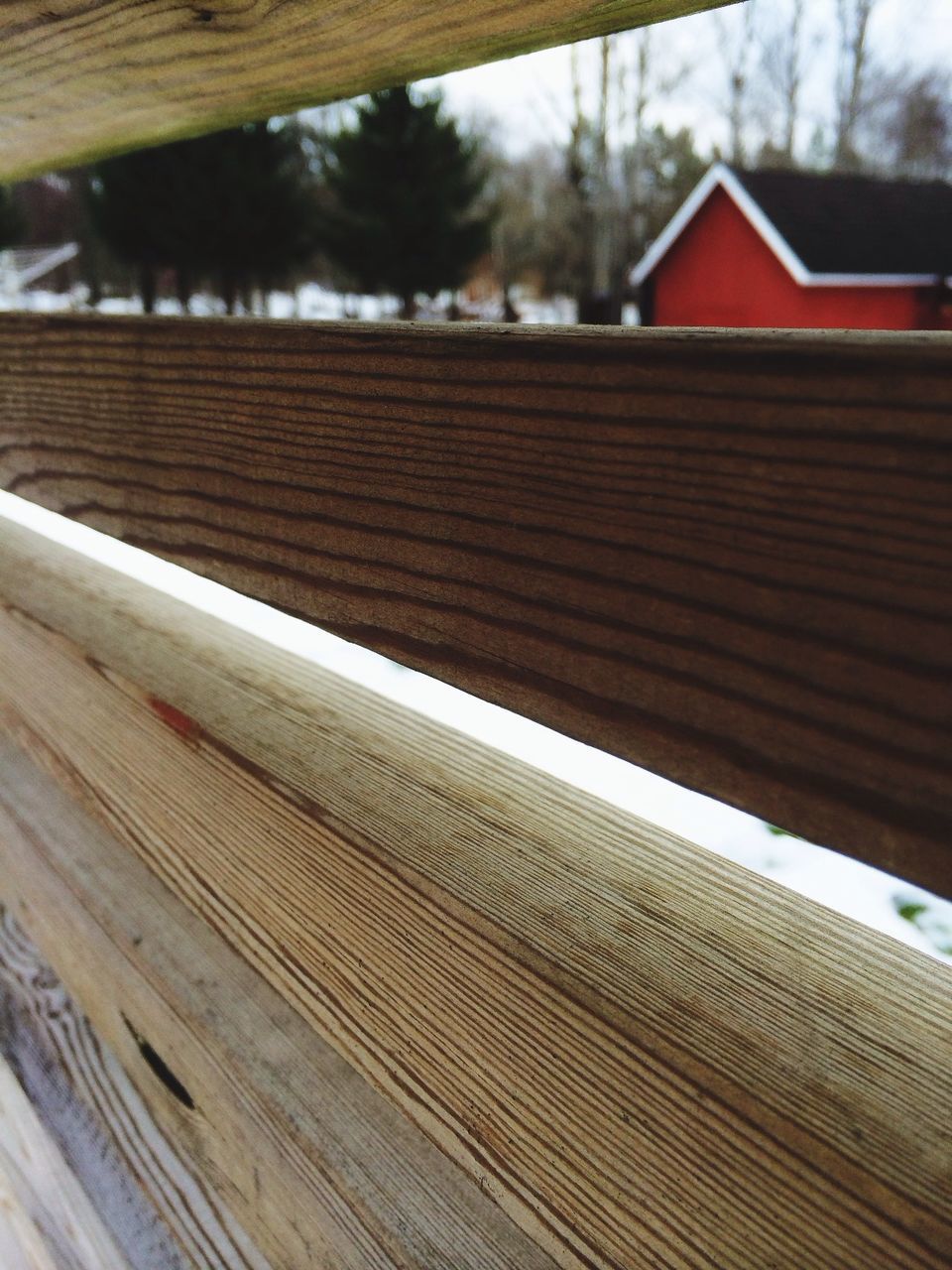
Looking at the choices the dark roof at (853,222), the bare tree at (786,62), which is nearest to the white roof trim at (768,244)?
the dark roof at (853,222)

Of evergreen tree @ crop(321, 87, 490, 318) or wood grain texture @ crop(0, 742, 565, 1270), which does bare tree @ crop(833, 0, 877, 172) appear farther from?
wood grain texture @ crop(0, 742, 565, 1270)

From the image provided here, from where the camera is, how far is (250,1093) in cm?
87

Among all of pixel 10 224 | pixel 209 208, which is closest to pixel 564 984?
pixel 209 208

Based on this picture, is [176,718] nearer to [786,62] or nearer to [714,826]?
[714,826]

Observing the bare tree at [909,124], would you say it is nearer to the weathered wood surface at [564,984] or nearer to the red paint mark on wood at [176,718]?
the red paint mark on wood at [176,718]

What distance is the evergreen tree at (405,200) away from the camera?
30266 millimetres

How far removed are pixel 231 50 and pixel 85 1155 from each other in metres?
1.19

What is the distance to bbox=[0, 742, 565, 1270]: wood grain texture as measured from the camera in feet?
2.37

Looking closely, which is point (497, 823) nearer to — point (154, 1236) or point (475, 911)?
point (475, 911)

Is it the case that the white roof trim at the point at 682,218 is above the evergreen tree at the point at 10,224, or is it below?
below

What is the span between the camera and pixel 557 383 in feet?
1.61

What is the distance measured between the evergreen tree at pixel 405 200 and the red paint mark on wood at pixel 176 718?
30.7m

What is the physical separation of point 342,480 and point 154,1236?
0.88 metres

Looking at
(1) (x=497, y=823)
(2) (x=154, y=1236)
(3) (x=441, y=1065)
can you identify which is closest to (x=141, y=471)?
(1) (x=497, y=823)
